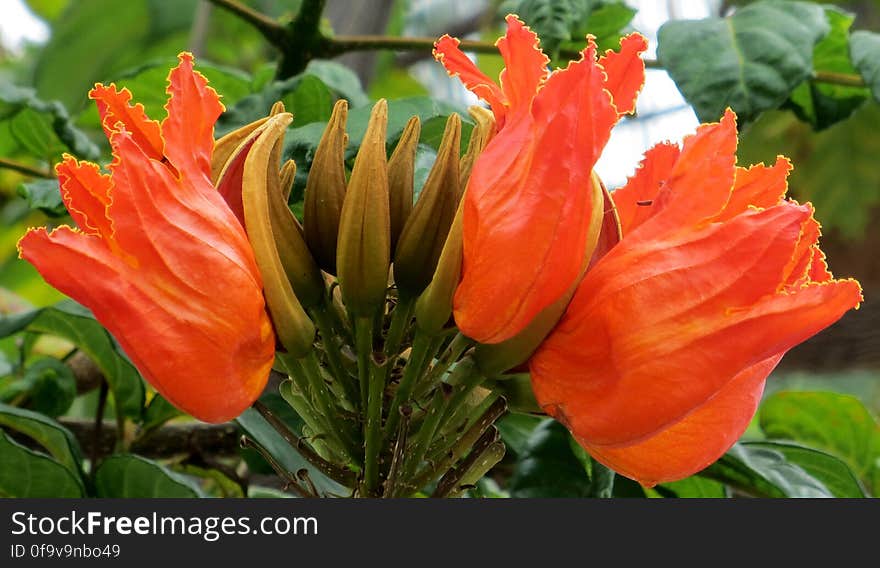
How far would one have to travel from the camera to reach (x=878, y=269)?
14.7 feet

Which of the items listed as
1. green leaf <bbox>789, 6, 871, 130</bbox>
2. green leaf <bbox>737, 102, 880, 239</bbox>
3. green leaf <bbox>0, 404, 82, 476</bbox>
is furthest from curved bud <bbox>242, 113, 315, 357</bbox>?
green leaf <bbox>737, 102, 880, 239</bbox>

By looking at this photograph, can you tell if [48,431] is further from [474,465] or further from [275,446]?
[474,465]

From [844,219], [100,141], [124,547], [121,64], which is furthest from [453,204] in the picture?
[844,219]

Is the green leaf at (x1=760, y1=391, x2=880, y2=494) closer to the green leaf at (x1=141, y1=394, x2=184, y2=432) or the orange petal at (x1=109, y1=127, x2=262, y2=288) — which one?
the green leaf at (x1=141, y1=394, x2=184, y2=432)

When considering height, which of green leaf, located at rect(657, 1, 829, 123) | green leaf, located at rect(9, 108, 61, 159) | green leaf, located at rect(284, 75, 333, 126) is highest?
green leaf, located at rect(9, 108, 61, 159)

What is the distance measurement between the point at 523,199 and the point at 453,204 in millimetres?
67

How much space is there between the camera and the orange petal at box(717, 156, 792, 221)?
0.55 m

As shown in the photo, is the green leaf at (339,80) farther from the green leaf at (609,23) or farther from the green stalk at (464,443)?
the green stalk at (464,443)

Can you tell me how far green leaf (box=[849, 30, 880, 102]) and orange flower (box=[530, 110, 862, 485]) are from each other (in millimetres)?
333

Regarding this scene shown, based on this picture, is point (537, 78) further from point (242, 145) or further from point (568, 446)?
point (568, 446)

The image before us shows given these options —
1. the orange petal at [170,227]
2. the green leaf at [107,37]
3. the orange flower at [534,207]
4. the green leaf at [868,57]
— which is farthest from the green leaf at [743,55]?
the green leaf at [107,37]

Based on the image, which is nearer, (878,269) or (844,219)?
(844,219)

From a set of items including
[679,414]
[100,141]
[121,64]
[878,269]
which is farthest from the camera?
[878,269]

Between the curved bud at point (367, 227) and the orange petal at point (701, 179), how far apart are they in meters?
0.13
